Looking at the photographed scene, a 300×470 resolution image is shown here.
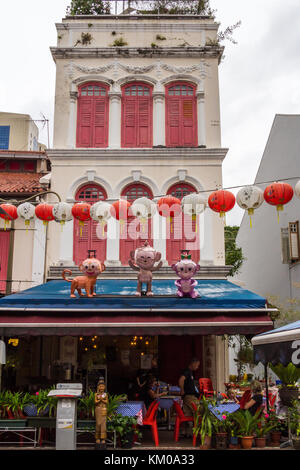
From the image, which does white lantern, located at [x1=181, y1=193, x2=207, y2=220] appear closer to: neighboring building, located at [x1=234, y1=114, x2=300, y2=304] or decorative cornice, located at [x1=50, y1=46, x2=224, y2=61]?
neighboring building, located at [x1=234, y1=114, x2=300, y2=304]

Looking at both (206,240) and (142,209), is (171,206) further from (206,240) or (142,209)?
(206,240)

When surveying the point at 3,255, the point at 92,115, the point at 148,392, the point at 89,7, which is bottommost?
the point at 148,392

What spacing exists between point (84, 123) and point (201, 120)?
159 inches

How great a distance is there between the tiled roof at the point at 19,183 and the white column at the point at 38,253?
1.18m

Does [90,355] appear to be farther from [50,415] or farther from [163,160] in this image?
[163,160]

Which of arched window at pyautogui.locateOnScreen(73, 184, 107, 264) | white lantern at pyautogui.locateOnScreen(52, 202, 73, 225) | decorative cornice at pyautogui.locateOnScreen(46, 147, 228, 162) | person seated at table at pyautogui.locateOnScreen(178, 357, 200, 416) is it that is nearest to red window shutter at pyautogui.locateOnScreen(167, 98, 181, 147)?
decorative cornice at pyautogui.locateOnScreen(46, 147, 228, 162)

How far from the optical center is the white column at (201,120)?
16.3m

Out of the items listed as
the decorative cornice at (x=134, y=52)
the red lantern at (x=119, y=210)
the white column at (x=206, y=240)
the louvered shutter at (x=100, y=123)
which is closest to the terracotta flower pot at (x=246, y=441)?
the red lantern at (x=119, y=210)

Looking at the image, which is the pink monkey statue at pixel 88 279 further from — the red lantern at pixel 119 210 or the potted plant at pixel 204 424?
the potted plant at pixel 204 424

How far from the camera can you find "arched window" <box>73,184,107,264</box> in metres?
15.8

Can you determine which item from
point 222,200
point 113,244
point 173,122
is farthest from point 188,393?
point 173,122

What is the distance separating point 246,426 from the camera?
939 centimetres

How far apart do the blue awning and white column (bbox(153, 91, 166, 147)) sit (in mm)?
6689

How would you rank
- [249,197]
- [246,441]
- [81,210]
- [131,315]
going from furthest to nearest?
1. [81,210]
2. [249,197]
3. [131,315]
4. [246,441]
